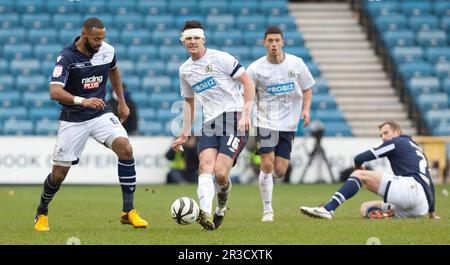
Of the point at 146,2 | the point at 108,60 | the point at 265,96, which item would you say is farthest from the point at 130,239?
the point at 146,2

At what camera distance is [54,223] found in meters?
11.3

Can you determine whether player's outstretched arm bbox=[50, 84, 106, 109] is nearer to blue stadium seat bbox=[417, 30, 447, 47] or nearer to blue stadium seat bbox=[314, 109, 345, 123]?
blue stadium seat bbox=[314, 109, 345, 123]

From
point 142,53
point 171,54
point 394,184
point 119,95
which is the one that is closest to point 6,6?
point 142,53

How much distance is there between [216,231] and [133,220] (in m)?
1.00

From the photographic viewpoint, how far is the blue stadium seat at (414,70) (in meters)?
25.0

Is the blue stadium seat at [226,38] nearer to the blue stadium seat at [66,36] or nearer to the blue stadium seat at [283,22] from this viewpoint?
the blue stadium seat at [283,22]

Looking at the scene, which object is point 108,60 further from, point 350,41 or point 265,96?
point 350,41

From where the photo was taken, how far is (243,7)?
2706 cm

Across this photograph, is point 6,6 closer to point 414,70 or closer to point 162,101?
point 162,101

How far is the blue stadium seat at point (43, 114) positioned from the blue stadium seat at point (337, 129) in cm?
645

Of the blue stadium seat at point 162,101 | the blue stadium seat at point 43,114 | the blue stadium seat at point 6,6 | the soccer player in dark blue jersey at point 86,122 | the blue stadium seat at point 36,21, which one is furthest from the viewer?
the blue stadium seat at point 6,6

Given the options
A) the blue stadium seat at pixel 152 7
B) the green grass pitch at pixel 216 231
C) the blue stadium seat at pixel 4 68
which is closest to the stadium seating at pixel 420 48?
the blue stadium seat at pixel 152 7

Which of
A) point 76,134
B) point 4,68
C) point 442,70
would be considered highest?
point 76,134
